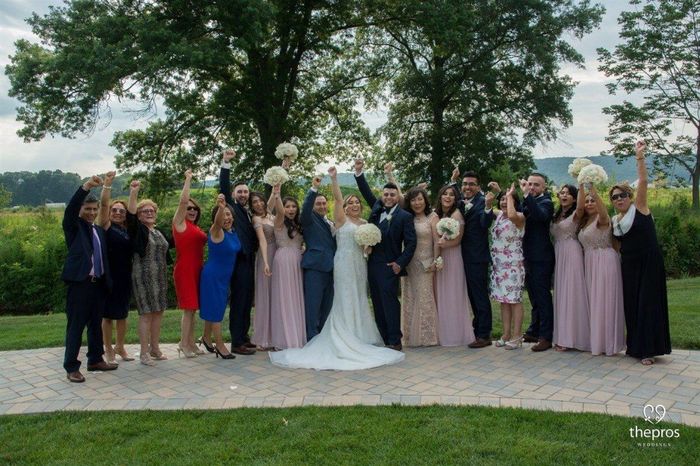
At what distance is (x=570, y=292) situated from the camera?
715cm

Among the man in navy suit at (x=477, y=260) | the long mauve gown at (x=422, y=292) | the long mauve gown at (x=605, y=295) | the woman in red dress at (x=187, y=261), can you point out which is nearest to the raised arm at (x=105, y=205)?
the woman in red dress at (x=187, y=261)

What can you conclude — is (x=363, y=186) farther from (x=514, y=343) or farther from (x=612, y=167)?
(x=612, y=167)

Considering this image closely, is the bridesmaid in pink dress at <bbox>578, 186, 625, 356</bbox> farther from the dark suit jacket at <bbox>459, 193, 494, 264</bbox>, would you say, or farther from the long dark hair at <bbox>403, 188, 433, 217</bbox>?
the long dark hair at <bbox>403, 188, 433, 217</bbox>

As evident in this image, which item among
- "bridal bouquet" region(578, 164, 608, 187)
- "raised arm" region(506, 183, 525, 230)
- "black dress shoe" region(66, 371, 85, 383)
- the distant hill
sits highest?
the distant hill

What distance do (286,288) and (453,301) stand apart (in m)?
2.40

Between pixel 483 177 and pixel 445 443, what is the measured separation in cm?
1918

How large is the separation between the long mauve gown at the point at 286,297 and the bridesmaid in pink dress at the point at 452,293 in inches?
79.3

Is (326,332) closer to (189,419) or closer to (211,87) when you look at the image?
(189,419)

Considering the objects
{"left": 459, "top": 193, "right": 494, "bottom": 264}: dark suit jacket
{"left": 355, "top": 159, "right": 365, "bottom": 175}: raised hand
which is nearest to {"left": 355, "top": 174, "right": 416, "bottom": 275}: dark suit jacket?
{"left": 459, "top": 193, "right": 494, "bottom": 264}: dark suit jacket

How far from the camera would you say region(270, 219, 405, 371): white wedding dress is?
274 inches

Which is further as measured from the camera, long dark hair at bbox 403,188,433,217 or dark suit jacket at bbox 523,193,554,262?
long dark hair at bbox 403,188,433,217

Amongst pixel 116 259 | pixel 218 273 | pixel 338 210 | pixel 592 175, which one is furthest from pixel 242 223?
pixel 592 175

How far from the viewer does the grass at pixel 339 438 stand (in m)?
4.17

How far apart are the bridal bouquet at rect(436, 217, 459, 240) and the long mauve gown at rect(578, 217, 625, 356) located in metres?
1.74
